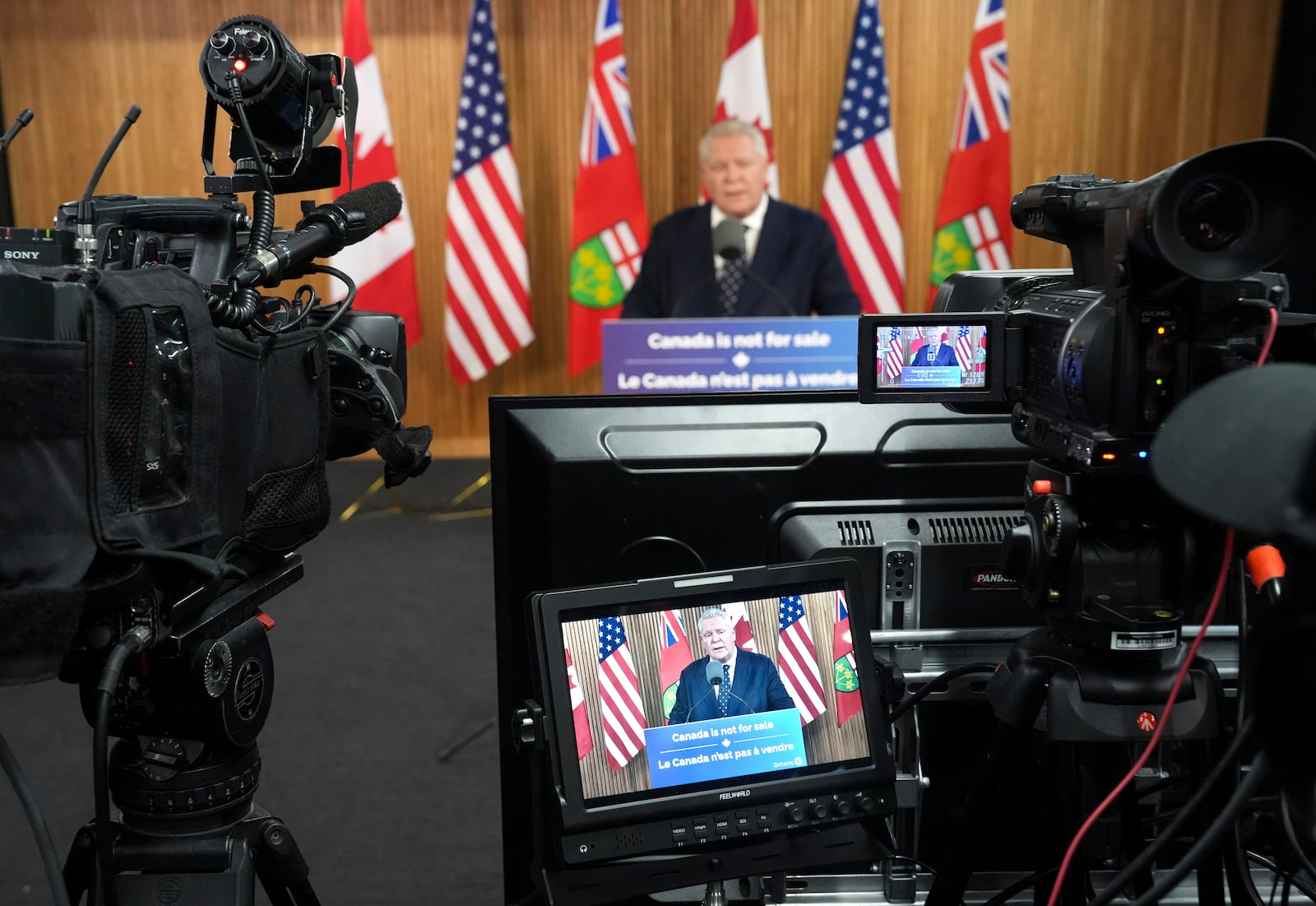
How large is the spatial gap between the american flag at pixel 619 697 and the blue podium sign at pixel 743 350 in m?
1.32

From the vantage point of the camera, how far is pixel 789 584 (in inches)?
A: 36.8

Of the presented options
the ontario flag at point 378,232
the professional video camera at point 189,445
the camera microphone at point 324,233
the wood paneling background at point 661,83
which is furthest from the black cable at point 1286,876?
the wood paneling background at point 661,83

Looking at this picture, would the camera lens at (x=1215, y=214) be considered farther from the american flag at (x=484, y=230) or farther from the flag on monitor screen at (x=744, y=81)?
the american flag at (x=484, y=230)

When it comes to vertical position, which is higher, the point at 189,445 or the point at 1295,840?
the point at 189,445

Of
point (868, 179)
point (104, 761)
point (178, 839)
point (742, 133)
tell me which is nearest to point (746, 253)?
point (742, 133)

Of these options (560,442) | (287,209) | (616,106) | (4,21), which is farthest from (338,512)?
(560,442)

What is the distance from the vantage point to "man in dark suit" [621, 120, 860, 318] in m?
3.22

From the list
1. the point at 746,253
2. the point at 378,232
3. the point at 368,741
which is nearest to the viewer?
the point at 368,741

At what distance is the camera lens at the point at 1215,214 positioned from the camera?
0.78 m

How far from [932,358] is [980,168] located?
415 centimetres

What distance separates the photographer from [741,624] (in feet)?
3.06

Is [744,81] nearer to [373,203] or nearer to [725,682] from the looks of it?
[373,203]

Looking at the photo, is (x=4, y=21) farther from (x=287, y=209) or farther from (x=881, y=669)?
(x=881, y=669)

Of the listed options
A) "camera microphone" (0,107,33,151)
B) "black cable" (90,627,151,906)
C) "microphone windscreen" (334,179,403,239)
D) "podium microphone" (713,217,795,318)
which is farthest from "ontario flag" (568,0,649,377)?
"black cable" (90,627,151,906)
